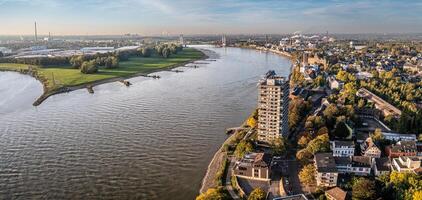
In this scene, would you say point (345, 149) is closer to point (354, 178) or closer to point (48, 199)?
point (354, 178)

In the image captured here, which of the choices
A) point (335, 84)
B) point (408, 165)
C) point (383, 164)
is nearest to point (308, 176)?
point (383, 164)

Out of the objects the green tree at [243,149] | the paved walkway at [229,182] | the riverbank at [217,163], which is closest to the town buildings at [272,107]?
the riverbank at [217,163]

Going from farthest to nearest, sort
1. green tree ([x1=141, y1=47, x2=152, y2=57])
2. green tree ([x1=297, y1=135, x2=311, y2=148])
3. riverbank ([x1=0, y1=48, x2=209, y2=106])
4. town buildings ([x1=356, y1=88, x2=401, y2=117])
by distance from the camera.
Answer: green tree ([x1=141, y1=47, x2=152, y2=57]), riverbank ([x1=0, y1=48, x2=209, y2=106]), town buildings ([x1=356, y1=88, x2=401, y2=117]), green tree ([x1=297, y1=135, x2=311, y2=148])

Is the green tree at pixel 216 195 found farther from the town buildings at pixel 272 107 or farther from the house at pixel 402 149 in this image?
the house at pixel 402 149

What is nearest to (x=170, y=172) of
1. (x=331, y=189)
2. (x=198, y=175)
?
(x=198, y=175)

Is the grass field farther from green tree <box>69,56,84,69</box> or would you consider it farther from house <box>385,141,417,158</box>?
house <box>385,141,417,158</box>

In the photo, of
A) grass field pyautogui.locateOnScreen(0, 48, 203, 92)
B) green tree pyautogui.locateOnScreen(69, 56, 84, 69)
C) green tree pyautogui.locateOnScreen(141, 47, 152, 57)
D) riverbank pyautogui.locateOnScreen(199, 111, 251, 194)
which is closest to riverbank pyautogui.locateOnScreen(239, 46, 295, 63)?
grass field pyautogui.locateOnScreen(0, 48, 203, 92)
